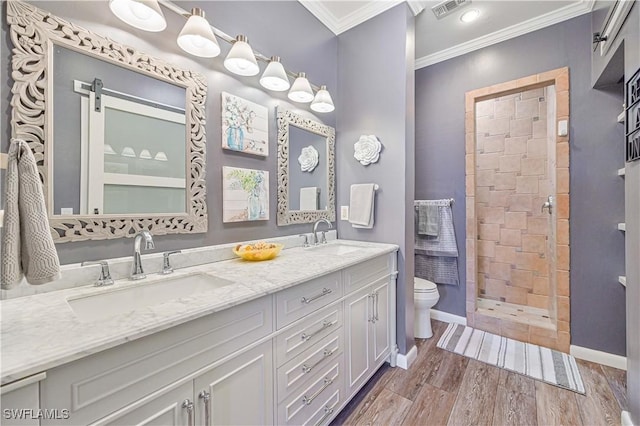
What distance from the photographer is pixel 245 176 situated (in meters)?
1.63

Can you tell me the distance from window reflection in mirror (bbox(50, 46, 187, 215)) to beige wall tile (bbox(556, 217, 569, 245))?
2.69m

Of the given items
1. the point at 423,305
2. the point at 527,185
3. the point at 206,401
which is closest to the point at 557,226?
the point at 527,185

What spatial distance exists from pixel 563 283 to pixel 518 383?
0.89 metres

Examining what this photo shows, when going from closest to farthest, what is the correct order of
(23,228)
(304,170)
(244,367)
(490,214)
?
(23,228)
(244,367)
(304,170)
(490,214)

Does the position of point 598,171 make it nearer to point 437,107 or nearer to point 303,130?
point 437,107

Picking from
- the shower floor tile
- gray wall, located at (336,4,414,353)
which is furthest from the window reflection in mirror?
the shower floor tile

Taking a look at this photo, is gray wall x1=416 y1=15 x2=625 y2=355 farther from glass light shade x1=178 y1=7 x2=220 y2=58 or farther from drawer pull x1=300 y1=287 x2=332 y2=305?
glass light shade x1=178 y1=7 x2=220 y2=58

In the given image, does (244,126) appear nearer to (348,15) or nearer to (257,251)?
(257,251)

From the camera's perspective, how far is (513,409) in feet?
5.06

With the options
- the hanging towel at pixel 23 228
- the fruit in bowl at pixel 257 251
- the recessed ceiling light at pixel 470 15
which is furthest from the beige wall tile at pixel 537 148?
the hanging towel at pixel 23 228

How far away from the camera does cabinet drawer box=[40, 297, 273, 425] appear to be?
0.60 m

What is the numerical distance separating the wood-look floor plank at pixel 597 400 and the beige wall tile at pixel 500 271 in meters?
1.16

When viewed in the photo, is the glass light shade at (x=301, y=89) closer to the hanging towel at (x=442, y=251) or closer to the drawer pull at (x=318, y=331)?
the drawer pull at (x=318, y=331)

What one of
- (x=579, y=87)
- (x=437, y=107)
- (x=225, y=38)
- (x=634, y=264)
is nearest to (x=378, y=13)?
(x=437, y=107)
